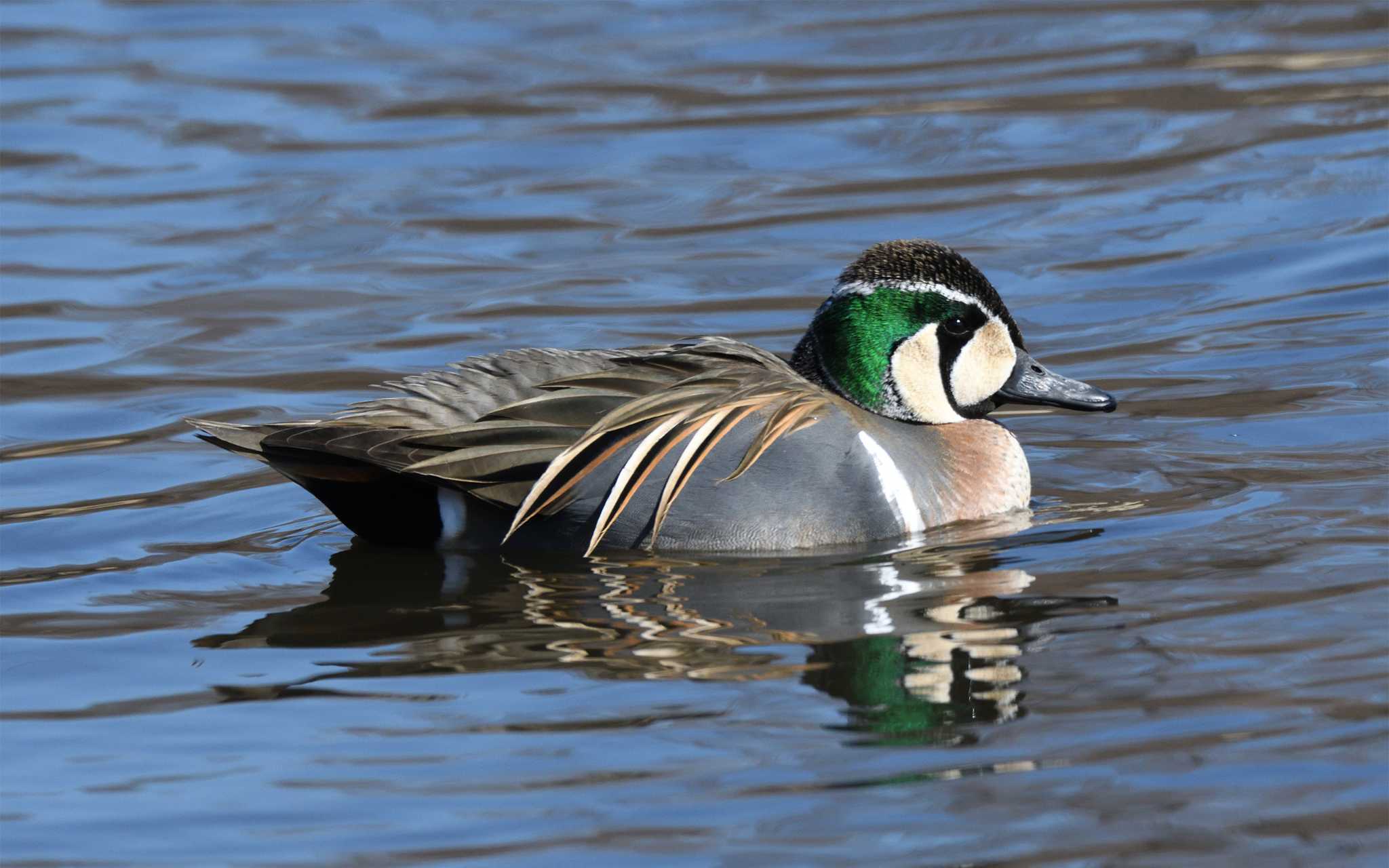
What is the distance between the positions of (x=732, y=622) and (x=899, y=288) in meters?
1.69

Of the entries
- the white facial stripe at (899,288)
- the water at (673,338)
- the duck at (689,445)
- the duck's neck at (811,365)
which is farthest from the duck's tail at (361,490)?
the white facial stripe at (899,288)

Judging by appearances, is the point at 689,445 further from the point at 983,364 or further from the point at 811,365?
the point at 983,364

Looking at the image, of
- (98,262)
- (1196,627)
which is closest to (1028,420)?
(1196,627)

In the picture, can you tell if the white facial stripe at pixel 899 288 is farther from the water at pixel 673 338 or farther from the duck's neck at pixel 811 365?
the water at pixel 673 338

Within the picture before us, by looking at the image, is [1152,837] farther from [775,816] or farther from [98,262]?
[98,262]

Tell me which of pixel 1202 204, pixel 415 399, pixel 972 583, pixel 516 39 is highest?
pixel 516 39

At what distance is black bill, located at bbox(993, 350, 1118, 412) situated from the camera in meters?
7.86

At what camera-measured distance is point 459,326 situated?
34.7ft

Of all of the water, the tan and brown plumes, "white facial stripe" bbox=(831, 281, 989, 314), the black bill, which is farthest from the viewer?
the black bill

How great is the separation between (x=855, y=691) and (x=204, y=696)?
1.79 m

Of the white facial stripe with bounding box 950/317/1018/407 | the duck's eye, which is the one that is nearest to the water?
the white facial stripe with bounding box 950/317/1018/407

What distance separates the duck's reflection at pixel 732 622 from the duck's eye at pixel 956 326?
84 cm

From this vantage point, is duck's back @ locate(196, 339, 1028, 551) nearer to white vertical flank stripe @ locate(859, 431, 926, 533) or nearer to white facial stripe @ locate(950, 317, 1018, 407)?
white vertical flank stripe @ locate(859, 431, 926, 533)

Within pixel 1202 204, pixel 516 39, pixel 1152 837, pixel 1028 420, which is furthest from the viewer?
pixel 516 39
